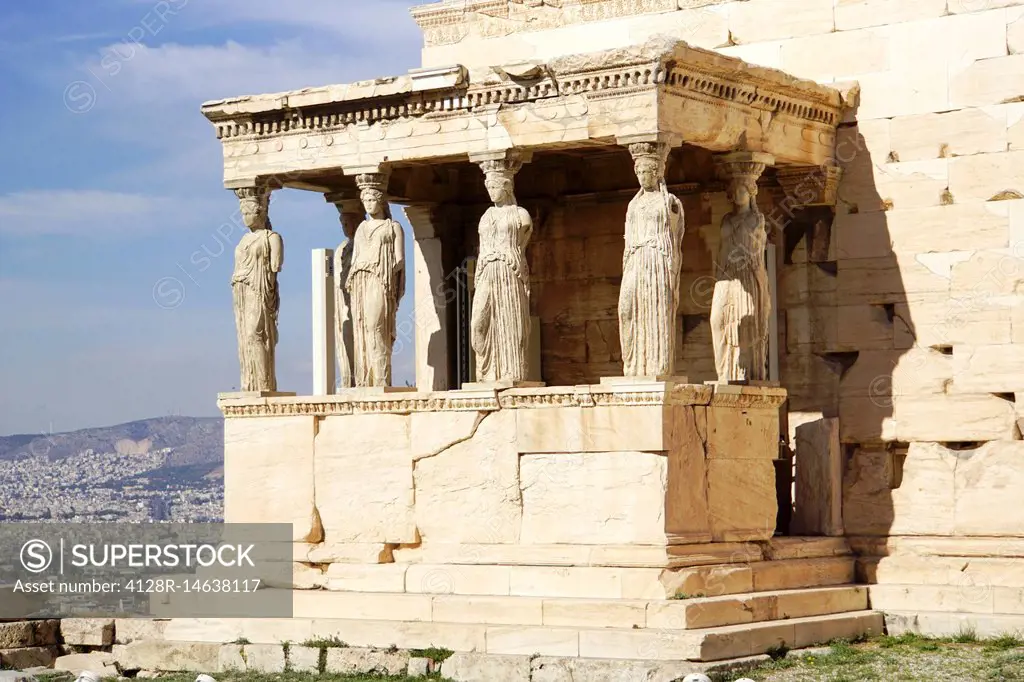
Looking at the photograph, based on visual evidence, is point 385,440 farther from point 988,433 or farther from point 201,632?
point 988,433

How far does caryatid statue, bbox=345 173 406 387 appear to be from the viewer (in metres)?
18.9

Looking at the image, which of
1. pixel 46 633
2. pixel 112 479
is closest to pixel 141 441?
pixel 112 479

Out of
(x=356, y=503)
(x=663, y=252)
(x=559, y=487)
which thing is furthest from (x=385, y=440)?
(x=663, y=252)

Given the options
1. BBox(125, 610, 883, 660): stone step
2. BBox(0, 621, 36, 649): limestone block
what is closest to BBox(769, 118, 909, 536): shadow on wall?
BBox(125, 610, 883, 660): stone step

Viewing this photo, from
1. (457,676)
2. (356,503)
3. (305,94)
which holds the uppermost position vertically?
(305,94)

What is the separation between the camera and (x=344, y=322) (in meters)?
19.8

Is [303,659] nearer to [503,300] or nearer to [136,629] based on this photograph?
[136,629]

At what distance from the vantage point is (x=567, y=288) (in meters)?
20.8

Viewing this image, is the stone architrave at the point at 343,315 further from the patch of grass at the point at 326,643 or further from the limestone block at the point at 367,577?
the patch of grass at the point at 326,643

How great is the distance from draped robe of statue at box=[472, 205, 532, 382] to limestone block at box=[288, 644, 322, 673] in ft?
8.61

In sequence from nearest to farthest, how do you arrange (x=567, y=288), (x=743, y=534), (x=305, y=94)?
(x=743, y=534), (x=305, y=94), (x=567, y=288)

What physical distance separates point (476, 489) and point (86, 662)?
3963 millimetres

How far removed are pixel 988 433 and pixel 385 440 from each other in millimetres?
5063

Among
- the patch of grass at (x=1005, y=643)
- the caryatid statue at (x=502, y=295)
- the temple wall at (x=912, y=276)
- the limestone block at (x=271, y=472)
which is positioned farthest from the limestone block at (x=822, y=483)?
the limestone block at (x=271, y=472)
